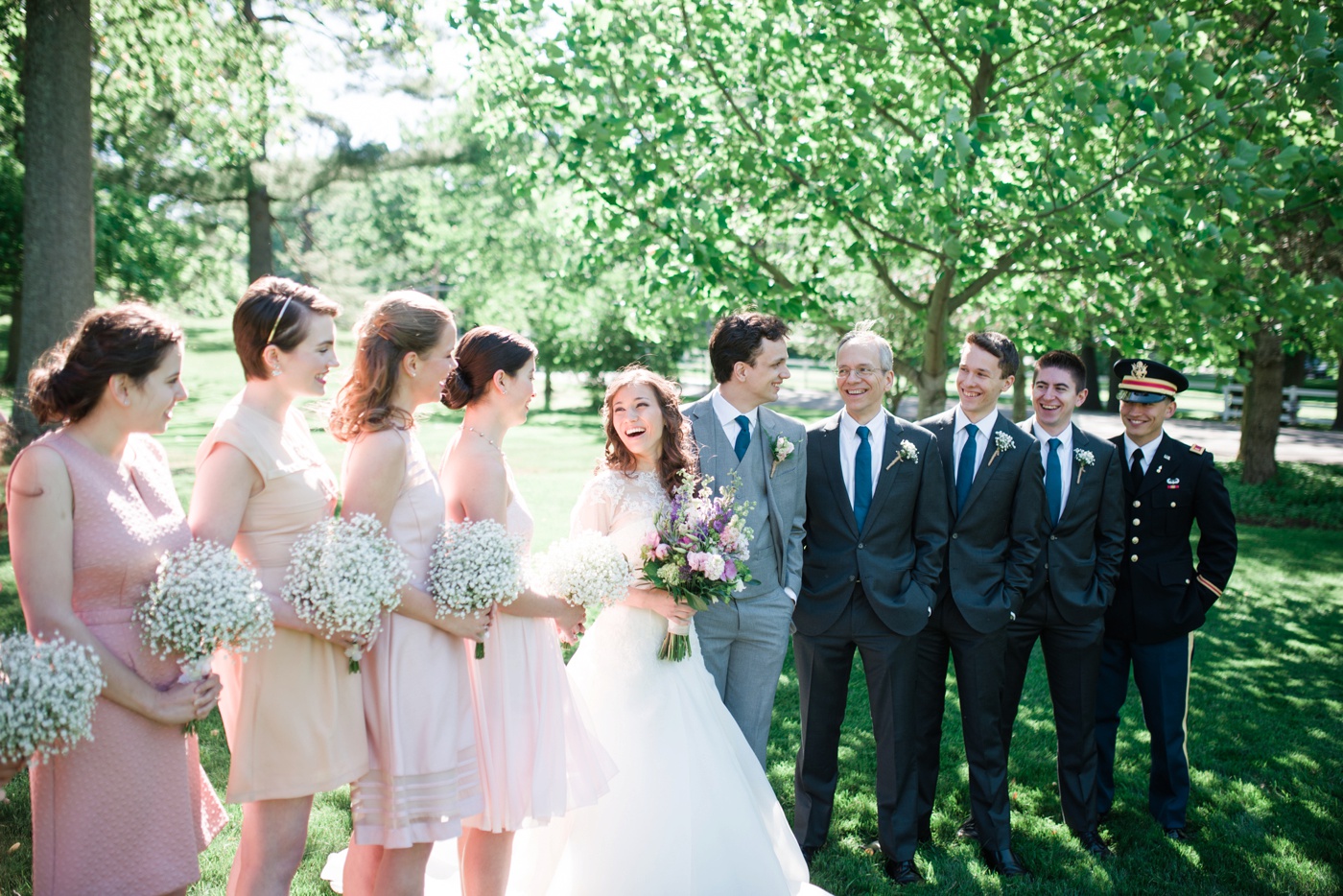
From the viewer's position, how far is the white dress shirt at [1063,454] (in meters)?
5.05

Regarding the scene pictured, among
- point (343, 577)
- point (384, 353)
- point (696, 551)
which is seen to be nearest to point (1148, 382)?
point (696, 551)

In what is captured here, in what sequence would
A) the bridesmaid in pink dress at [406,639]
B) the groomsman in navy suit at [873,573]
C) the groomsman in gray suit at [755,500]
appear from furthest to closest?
the groomsman in navy suit at [873,573]
the groomsman in gray suit at [755,500]
the bridesmaid in pink dress at [406,639]

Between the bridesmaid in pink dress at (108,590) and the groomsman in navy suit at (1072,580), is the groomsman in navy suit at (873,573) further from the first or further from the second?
the bridesmaid in pink dress at (108,590)

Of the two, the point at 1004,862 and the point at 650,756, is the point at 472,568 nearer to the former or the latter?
the point at 650,756

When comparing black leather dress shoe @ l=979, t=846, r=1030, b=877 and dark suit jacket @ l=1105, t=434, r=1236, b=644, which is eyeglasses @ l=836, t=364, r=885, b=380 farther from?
black leather dress shoe @ l=979, t=846, r=1030, b=877

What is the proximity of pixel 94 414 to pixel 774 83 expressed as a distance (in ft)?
24.9

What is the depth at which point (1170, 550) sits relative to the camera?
17.4ft

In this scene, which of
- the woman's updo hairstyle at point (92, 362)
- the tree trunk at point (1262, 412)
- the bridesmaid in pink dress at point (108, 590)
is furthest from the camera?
the tree trunk at point (1262, 412)

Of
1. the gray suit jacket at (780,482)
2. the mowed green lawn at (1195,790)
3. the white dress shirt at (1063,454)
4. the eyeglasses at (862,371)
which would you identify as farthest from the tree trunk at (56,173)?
the white dress shirt at (1063,454)

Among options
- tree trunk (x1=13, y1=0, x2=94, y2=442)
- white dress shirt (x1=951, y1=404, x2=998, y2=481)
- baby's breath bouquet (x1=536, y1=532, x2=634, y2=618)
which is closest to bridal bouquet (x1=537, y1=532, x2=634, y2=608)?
baby's breath bouquet (x1=536, y1=532, x2=634, y2=618)

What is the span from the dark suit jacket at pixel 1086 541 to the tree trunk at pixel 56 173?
8717mm

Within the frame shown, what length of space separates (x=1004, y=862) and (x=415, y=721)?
317cm

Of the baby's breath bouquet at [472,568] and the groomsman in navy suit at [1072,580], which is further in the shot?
the groomsman in navy suit at [1072,580]

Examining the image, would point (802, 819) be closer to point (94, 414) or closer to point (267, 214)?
point (94, 414)
